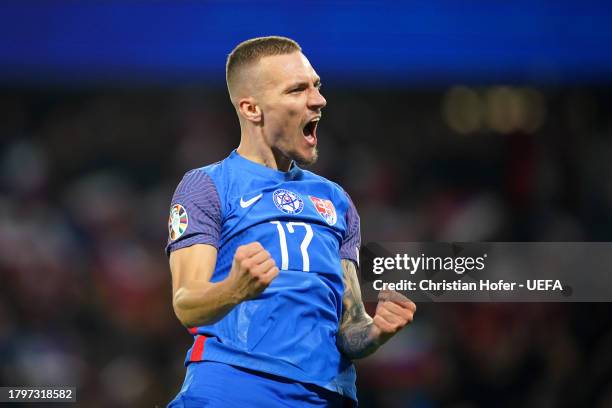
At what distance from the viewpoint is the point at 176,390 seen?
671cm

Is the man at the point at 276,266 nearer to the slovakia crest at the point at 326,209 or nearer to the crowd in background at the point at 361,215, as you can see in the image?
the slovakia crest at the point at 326,209

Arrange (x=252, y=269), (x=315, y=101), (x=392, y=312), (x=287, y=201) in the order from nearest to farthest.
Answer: (x=252, y=269) < (x=392, y=312) < (x=287, y=201) < (x=315, y=101)

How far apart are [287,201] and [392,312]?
583mm

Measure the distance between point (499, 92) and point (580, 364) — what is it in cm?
241

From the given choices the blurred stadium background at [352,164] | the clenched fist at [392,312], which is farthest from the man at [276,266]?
the blurred stadium background at [352,164]

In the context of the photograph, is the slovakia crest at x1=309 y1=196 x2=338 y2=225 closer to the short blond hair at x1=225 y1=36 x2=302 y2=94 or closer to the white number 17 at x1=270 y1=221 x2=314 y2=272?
the white number 17 at x1=270 y1=221 x2=314 y2=272

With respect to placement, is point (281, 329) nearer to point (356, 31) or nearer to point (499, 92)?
point (356, 31)

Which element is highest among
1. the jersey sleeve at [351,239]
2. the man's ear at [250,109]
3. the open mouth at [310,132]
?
the man's ear at [250,109]

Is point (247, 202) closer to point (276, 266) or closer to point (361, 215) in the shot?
point (276, 266)

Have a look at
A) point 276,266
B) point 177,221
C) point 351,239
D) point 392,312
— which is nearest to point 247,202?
point 177,221

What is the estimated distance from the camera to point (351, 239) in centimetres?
376

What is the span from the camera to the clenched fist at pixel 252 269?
9.20 ft

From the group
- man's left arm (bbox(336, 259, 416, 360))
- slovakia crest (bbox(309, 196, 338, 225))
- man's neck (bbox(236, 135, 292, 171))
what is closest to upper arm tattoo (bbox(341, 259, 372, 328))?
man's left arm (bbox(336, 259, 416, 360))

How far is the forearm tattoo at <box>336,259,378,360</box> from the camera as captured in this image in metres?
3.42
